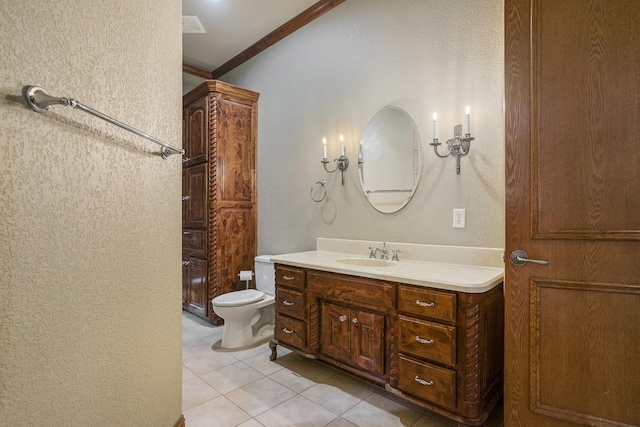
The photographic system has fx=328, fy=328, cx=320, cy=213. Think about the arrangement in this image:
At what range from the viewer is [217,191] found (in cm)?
327

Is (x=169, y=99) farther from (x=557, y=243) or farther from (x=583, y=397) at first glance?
(x=583, y=397)

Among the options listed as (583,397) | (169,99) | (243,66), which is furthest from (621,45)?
(243,66)

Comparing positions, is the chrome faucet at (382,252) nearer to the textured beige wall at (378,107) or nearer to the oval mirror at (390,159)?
the textured beige wall at (378,107)

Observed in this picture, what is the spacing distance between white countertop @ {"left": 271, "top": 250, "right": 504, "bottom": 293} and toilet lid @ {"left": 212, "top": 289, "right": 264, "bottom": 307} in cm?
54

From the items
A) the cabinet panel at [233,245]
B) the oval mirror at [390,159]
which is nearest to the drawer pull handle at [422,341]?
the oval mirror at [390,159]

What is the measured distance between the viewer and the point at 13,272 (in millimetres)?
716

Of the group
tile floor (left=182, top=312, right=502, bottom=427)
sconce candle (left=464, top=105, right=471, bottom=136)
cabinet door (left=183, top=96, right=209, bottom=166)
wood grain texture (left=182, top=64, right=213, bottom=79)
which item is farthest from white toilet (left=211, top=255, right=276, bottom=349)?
wood grain texture (left=182, top=64, right=213, bottom=79)

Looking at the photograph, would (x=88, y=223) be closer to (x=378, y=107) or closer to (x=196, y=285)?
(x=378, y=107)

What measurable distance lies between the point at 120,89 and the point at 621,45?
1890 mm

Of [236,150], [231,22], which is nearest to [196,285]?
[236,150]

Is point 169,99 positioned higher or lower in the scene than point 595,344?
higher

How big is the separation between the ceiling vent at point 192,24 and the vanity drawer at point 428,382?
3124 millimetres

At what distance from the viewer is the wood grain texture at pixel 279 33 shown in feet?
9.36

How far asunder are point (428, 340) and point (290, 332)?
1.06 meters
